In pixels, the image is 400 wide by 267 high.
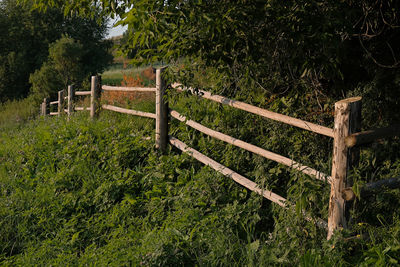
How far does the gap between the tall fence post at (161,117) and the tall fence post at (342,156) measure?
3488mm

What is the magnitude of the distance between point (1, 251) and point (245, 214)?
121 inches

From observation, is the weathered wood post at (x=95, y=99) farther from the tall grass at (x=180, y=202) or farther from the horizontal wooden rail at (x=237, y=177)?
the horizontal wooden rail at (x=237, y=177)

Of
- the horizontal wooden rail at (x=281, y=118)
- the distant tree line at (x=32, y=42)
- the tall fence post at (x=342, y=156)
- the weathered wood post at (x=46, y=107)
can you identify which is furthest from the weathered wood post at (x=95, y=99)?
the distant tree line at (x=32, y=42)

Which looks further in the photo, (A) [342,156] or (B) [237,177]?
(B) [237,177]

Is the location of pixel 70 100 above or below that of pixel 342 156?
below

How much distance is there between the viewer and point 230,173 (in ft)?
17.3

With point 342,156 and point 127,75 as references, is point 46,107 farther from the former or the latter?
point 342,156

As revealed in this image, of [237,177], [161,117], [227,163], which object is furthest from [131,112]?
[237,177]

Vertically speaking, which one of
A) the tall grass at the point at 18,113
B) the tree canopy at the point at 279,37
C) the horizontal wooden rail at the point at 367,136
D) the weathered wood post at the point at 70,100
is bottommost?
the tall grass at the point at 18,113

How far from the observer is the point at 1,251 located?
17.1 ft

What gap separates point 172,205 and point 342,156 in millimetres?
2315

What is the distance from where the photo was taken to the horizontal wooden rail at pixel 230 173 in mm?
4588

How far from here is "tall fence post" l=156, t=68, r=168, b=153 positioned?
265 inches

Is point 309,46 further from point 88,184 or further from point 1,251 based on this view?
point 1,251
